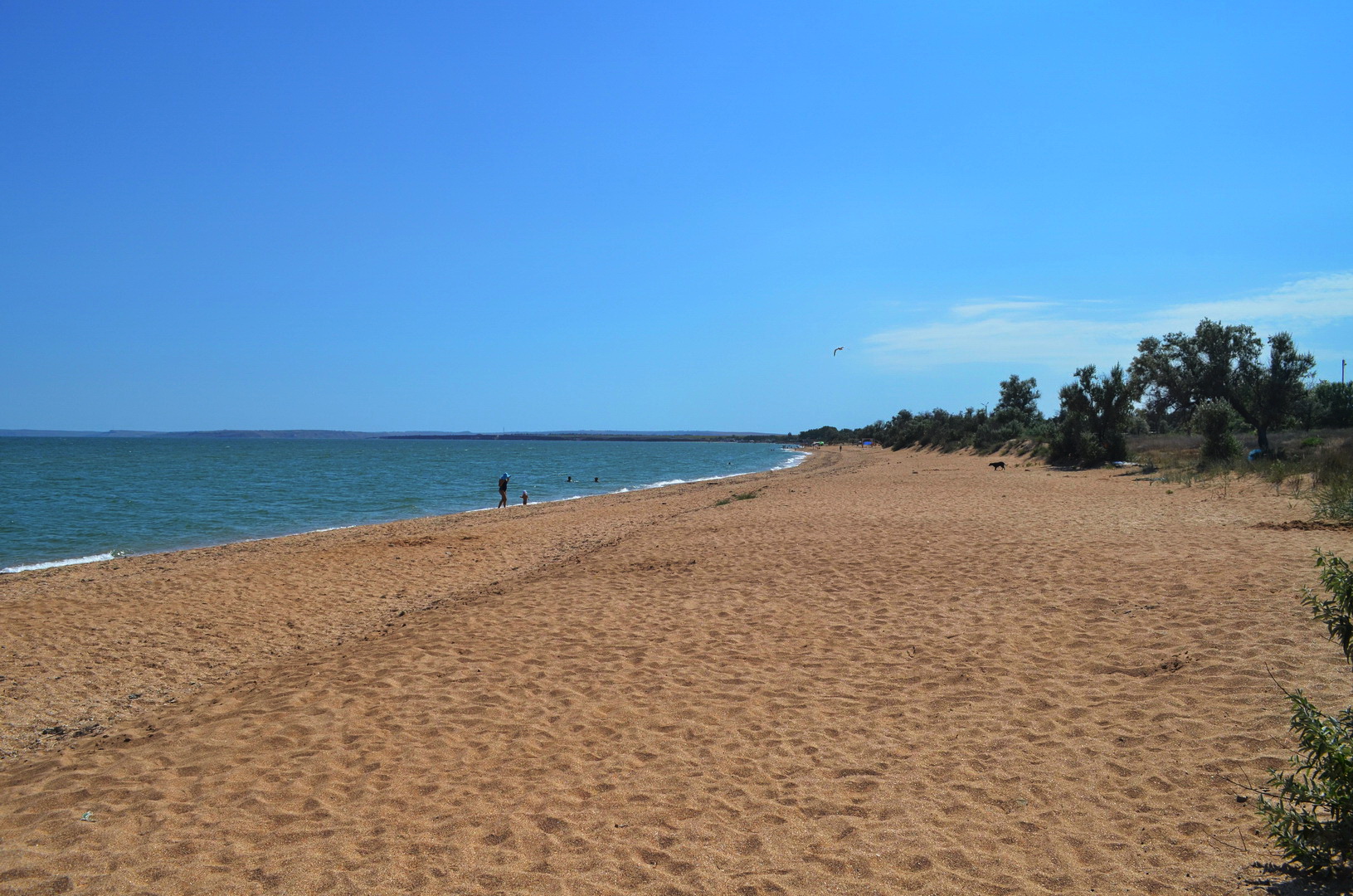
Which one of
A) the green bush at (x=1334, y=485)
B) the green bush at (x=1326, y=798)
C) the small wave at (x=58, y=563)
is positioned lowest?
the small wave at (x=58, y=563)

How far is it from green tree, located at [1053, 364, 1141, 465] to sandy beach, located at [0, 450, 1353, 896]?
23.8 metres

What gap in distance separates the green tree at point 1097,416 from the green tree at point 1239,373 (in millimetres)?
4524

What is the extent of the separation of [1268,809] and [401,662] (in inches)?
281

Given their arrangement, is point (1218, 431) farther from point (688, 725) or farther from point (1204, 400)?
point (688, 725)

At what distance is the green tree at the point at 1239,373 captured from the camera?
26125 mm

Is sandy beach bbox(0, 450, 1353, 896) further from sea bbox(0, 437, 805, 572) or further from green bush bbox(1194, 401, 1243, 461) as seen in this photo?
green bush bbox(1194, 401, 1243, 461)

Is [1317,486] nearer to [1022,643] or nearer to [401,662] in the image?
[1022,643]

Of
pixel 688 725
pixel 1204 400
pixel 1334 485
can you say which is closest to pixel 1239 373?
pixel 1204 400

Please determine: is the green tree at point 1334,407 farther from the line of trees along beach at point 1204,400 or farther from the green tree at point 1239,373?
the green tree at point 1239,373

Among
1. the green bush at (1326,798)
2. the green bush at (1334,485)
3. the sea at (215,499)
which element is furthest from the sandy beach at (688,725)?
the sea at (215,499)

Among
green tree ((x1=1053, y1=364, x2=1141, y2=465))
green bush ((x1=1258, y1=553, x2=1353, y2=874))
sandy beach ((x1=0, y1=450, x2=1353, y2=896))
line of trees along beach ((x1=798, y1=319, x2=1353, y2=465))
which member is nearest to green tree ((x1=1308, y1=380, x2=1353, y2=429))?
line of trees along beach ((x1=798, y1=319, x2=1353, y2=465))

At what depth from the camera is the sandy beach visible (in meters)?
3.97

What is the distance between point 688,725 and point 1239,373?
2999 centimetres

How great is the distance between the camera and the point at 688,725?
5801mm
